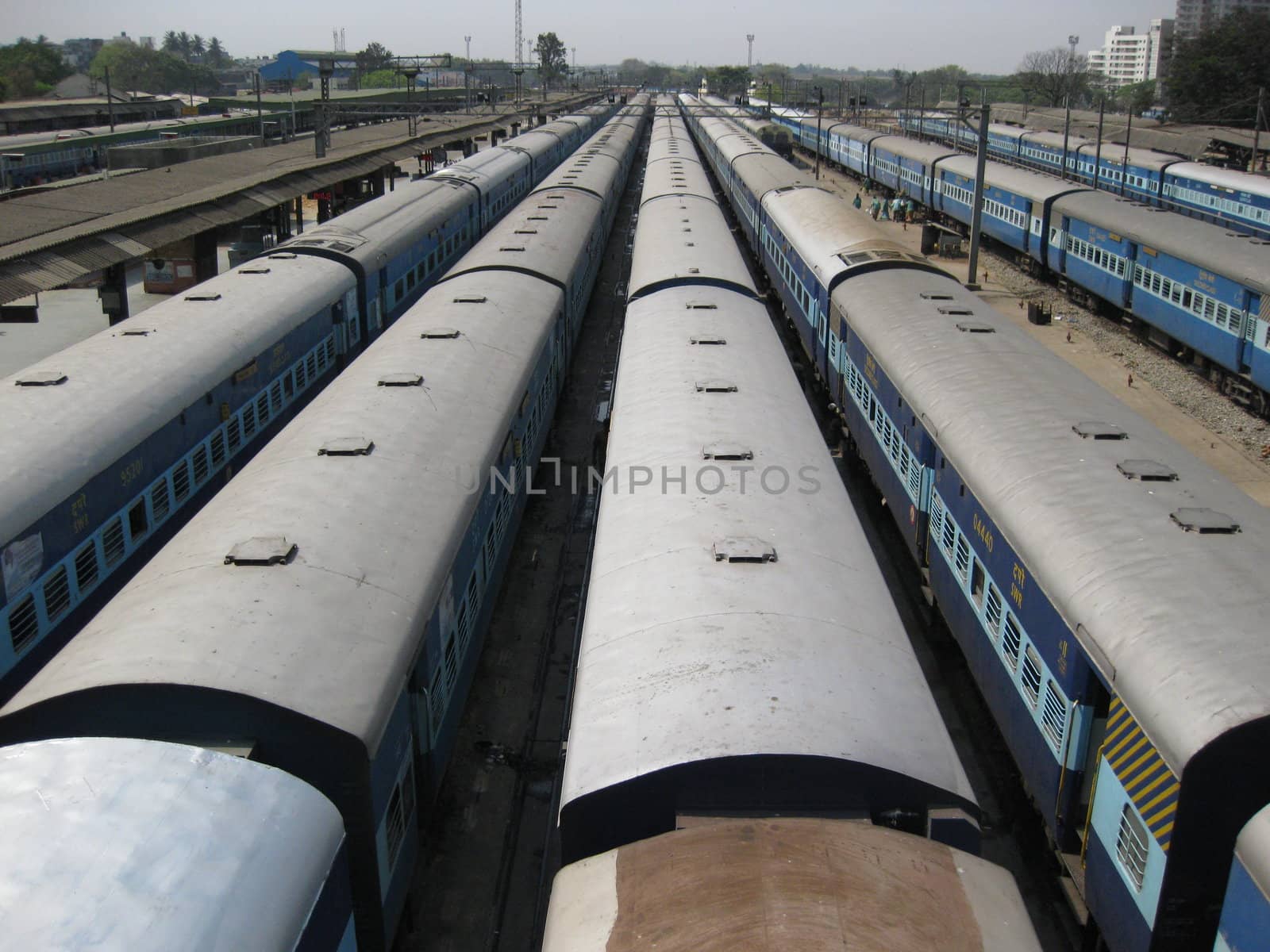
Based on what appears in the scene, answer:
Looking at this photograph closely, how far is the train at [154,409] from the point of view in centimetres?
1052

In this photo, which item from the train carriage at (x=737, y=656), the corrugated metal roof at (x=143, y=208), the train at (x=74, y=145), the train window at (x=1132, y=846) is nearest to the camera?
the train carriage at (x=737, y=656)

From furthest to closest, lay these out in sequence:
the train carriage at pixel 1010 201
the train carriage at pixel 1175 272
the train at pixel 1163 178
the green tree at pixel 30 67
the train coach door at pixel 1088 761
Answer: the green tree at pixel 30 67 → the train at pixel 1163 178 → the train carriage at pixel 1010 201 → the train carriage at pixel 1175 272 → the train coach door at pixel 1088 761

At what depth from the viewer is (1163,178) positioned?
47.0 meters

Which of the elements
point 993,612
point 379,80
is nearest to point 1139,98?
point 993,612

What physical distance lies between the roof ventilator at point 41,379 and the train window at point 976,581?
11.2 m

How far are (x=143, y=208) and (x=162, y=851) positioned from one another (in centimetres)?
2579

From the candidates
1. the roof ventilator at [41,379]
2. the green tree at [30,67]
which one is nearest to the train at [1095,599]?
the roof ventilator at [41,379]

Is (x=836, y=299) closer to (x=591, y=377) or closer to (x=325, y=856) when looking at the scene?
(x=591, y=377)

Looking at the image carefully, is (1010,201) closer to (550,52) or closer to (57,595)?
(57,595)

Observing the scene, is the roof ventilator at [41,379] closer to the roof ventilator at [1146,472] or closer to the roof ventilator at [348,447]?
Answer: the roof ventilator at [348,447]

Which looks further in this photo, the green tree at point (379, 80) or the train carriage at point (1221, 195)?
the green tree at point (379, 80)

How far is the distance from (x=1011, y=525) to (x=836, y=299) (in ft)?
36.1

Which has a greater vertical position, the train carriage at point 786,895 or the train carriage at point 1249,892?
the train carriage at point 786,895

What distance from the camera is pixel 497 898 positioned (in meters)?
10.6
